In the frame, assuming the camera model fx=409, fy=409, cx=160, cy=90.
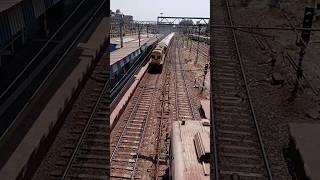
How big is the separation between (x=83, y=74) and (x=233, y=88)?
8431mm

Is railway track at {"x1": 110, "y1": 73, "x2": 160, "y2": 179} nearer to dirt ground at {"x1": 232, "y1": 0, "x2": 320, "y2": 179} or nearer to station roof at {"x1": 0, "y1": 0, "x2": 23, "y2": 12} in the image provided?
dirt ground at {"x1": 232, "y1": 0, "x2": 320, "y2": 179}

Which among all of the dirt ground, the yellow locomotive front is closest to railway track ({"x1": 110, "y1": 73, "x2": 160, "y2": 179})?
the dirt ground

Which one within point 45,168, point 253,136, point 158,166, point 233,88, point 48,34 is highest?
point 48,34

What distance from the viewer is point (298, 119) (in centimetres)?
1570

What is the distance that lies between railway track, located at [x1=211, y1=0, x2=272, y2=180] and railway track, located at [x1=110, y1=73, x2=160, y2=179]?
672 cm

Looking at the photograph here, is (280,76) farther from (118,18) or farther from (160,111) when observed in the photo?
(118,18)

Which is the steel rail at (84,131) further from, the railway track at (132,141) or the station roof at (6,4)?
the station roof at (6,4)

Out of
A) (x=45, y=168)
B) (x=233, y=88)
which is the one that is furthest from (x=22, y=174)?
(x=233, y=88)

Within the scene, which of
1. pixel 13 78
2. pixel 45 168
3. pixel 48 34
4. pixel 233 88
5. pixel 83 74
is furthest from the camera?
pixel 48 34

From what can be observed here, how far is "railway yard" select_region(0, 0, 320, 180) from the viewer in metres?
→ 13.6

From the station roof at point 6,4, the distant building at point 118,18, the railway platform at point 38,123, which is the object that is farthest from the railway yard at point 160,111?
the distant building at point 118,18

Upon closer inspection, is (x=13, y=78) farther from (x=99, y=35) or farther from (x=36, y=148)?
(x=99, y=35)

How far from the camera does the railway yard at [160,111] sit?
13.6 metres

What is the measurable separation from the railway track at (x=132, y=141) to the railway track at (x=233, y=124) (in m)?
6.72
